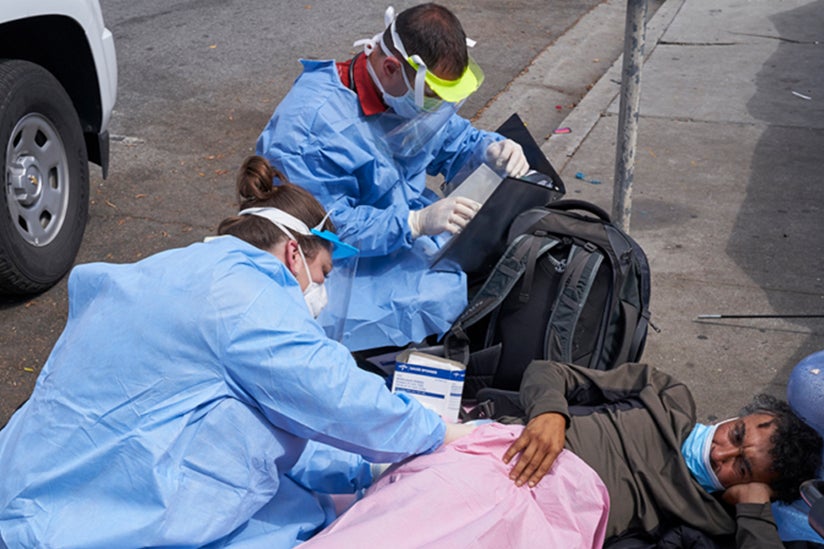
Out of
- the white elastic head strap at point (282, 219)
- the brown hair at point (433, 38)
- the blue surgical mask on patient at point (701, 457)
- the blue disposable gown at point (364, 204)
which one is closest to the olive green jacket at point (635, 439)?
the blue surgical mask on patient at point (701, 457)

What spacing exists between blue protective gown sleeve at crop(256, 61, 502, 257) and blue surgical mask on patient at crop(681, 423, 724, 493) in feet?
3.90

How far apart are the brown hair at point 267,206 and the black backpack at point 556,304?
88 cm

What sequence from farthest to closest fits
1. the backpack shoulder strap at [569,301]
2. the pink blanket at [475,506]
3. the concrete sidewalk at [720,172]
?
the concrete sidewalk at [720,172] < the backpack shoulder strap at [569,301] < the pink blanket at [475,506]

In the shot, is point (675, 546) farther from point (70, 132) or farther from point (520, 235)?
point (70, 132)

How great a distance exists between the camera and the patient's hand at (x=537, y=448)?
9.18ft

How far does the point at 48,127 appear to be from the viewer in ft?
15.6

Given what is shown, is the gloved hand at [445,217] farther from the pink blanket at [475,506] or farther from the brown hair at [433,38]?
the pink blanket at [475,506]

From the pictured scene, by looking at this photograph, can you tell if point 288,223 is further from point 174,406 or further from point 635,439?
point 635,439

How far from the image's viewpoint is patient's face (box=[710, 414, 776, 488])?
9.66ft

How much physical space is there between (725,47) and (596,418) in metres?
6.44

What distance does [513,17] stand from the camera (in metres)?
9.97

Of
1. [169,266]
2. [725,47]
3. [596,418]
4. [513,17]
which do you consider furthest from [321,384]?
[513,17]

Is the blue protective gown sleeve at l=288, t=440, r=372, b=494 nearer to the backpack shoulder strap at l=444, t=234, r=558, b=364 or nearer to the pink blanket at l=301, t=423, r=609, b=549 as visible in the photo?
the pink blanket at l=301, t=423, r=609, b=549

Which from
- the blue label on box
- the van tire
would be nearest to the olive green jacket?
the blue label on box
